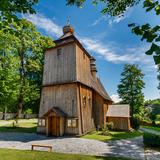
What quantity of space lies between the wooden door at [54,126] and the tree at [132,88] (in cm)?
2669

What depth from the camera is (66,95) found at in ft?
70.8

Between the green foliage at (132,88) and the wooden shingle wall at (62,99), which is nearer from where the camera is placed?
the wooden shingle wall at (62,99)

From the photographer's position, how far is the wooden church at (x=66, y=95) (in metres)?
20.6

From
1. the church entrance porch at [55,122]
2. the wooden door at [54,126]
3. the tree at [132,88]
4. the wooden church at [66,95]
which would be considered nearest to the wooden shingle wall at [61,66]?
the wooden church at [66,95]

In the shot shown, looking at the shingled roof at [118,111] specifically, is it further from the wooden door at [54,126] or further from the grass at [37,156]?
the grass at [37,156]

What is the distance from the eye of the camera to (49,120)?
21484 mm

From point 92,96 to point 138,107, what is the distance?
68.7ft

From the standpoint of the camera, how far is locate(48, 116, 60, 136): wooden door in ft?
68.0

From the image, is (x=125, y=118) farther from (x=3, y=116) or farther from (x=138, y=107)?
(x=3, y=116)

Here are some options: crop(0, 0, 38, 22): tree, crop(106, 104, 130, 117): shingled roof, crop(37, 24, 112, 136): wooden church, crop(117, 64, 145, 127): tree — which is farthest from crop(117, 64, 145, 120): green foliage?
crop(0, 0, 38, 22): tree

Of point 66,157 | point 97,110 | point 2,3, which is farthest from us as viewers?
point 97,110

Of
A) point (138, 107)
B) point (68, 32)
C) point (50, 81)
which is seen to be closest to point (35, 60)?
point (68, 32)

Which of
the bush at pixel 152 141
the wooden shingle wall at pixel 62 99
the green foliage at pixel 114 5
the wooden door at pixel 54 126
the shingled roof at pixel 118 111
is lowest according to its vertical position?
the bush at pixel 152 141

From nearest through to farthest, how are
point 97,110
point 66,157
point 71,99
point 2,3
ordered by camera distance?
point 2,3, point 66,157, point 71,99, point 97,110
